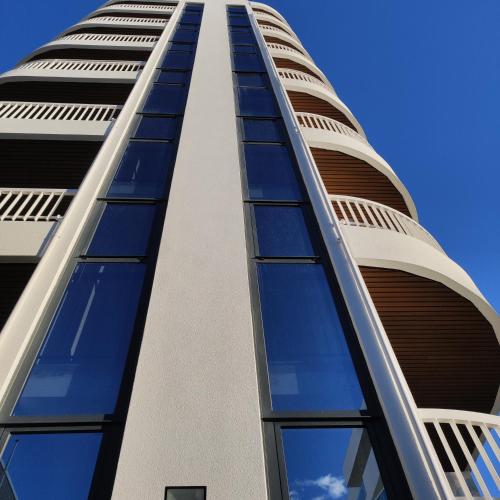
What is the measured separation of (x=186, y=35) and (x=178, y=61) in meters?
3.57

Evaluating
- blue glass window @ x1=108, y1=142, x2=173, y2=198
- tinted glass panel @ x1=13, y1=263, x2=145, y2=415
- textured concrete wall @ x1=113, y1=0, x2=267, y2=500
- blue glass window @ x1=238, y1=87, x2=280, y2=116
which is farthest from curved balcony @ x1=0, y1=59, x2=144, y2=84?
tinted glass panel @ x1=13, y1=263, x2=145, y2=415

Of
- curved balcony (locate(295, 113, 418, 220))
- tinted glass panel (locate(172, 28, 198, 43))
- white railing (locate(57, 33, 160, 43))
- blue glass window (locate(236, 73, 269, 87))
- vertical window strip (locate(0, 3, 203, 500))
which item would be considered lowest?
vertical window strip (locate(0, 3, 203, 500))

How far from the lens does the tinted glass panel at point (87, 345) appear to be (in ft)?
13.6

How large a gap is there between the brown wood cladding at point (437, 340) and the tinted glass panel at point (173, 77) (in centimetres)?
778

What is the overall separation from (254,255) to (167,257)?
1.12 metres

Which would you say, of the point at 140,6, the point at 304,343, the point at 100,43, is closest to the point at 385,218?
the point at 304,343

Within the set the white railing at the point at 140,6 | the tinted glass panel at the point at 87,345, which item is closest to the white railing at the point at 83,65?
the white railing at the point at 140,6

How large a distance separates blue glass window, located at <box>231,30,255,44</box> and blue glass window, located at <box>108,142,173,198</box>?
8766 millimetres

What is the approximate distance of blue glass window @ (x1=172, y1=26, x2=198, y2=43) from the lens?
52.3 ft

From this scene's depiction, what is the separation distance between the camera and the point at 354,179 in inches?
442

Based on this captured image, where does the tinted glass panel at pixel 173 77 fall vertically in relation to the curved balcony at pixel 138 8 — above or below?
below

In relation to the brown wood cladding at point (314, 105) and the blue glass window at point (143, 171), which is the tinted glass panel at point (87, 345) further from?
the brown wood cladding at point (314, 105)

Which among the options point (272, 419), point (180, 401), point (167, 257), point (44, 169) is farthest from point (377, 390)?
point (44, 169)

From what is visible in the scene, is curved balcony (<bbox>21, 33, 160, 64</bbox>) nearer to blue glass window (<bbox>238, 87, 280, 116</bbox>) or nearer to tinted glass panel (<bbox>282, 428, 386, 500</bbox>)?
blue glass window (<bbox>238, 87, 280, 116</bbox>)
